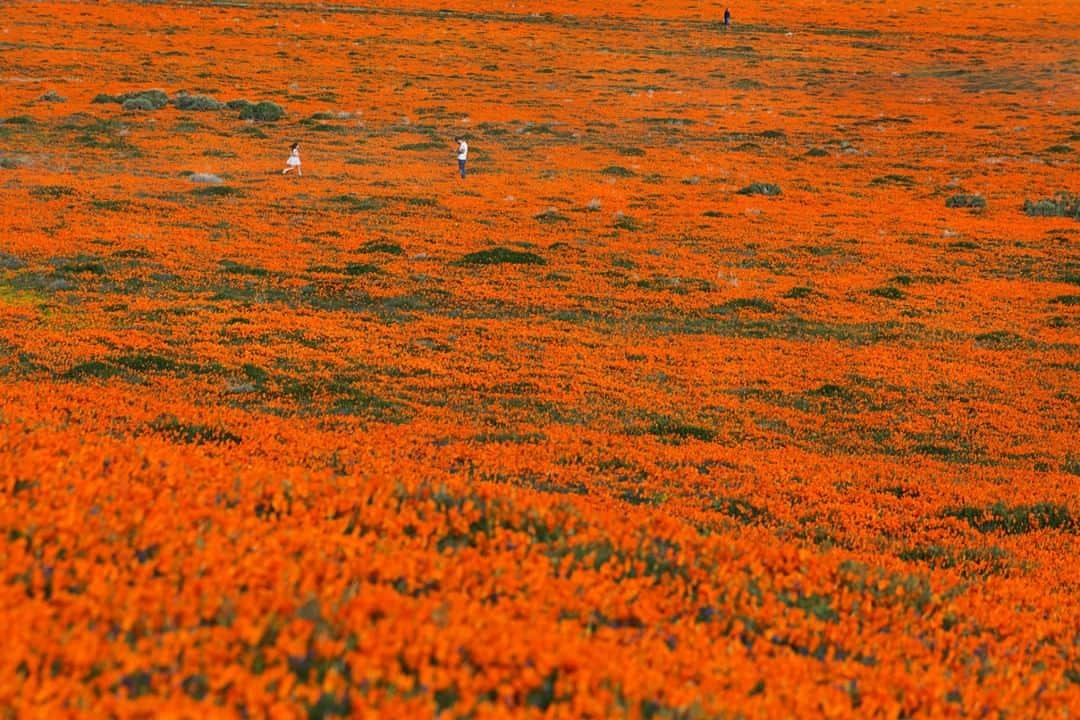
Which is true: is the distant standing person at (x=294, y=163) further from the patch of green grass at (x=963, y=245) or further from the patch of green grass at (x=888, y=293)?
the patch of green grass at (x=963, y=245)

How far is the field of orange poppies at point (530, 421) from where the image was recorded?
491 centimetres

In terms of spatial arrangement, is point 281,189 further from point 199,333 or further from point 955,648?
point 955,648

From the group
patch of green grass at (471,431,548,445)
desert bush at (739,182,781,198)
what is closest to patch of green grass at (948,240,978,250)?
desert bush at (739,182,781,198)

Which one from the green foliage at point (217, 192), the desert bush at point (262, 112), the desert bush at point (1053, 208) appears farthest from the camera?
the desert bush at point (262, 112)

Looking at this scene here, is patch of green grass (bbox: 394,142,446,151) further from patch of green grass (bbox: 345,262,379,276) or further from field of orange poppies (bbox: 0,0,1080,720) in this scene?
patch of green grass (bbox: 345,262,379,276)

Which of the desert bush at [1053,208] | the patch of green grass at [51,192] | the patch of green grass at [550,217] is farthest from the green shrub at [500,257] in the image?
the desert bush at [1053,208]

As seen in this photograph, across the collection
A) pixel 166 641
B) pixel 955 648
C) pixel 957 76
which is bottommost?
pixel 955 648

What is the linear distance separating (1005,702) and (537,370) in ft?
45.9

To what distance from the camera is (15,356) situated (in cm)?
1745

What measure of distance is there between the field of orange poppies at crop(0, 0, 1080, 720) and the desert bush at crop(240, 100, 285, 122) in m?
0.38

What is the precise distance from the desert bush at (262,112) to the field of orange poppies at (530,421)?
15.1 inches

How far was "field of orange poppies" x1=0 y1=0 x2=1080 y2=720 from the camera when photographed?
491cm

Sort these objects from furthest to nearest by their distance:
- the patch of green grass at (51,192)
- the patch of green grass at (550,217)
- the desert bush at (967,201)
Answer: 1. the desert bush at (967,201)
2. the patch of green grass at (550,217)
3. the patch of green grass at (51,192)

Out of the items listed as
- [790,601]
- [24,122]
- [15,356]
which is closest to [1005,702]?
[790,601]
